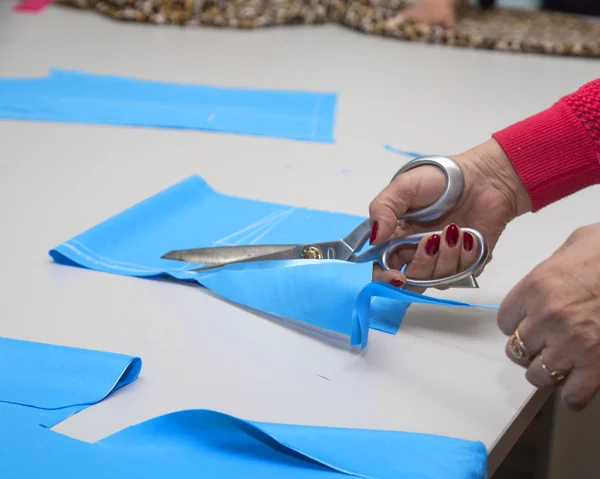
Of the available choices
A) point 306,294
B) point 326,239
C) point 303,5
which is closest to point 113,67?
point 303,5

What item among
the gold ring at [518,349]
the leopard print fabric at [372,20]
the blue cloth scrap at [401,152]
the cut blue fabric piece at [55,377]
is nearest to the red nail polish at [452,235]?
the gold ring at [518,349]

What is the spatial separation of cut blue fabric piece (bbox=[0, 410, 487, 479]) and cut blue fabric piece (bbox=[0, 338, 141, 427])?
0.8 inches

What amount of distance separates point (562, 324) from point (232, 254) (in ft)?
0.97

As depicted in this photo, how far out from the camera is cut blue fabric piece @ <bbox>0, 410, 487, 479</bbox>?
0.44 meters

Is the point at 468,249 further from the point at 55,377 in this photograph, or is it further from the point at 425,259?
the point at 55,377

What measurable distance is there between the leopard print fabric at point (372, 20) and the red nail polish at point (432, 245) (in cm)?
119

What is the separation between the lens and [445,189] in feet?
2.28

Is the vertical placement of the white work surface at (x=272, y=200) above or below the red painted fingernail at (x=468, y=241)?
below

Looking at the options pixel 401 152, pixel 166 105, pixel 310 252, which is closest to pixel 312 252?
pixel 310 252

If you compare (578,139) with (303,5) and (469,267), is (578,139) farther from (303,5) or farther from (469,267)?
(303,5)

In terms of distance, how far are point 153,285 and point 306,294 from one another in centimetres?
15

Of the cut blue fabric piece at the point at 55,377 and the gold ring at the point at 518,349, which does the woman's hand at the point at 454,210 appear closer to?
the gold ring at the point at 518,349

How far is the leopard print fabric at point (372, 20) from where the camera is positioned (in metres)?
1.68

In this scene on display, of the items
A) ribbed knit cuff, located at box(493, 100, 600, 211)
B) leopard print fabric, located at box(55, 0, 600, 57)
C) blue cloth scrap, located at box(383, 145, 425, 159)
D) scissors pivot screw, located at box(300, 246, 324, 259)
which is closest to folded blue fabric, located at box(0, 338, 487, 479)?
scissors pivot screw, located at box(300, 246, 324, 259)
